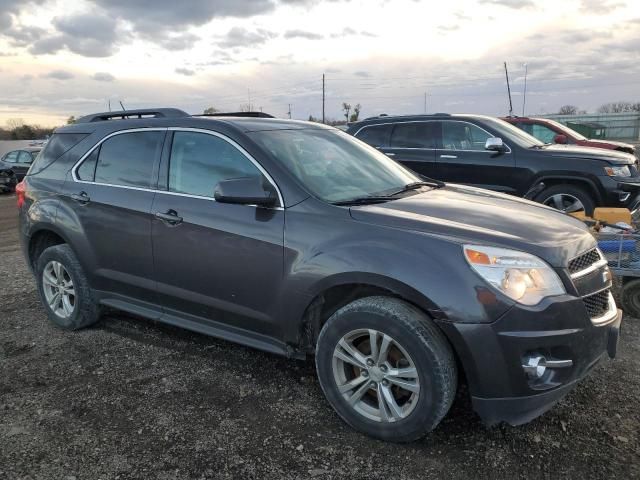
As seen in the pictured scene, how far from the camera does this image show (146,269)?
157 inches

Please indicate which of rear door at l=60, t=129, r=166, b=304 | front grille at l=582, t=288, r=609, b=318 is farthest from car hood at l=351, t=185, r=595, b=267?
rear door at l=60, t=129, r=166, b=304

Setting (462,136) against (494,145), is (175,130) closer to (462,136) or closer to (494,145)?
(494,145)

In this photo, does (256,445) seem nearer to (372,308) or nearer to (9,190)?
(372,308)

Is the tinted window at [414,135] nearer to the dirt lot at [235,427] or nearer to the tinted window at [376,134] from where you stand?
the tinted window at [376,134]

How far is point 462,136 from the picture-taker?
326 inches

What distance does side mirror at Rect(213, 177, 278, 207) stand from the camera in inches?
127

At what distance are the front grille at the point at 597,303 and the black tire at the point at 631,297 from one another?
1.96 metres

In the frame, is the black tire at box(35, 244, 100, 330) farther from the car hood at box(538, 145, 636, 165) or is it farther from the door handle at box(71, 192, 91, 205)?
the car hood at box(538, 145, 636, 165)

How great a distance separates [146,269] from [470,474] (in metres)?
2.55

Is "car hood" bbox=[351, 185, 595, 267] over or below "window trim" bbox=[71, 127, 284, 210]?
below

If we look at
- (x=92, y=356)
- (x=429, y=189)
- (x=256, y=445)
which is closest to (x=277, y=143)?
(x=429, y=189)

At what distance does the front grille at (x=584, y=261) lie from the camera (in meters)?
2.89

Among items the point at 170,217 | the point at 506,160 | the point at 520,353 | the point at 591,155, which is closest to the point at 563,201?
the point at 591,155

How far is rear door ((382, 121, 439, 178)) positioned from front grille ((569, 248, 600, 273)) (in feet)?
17.6
